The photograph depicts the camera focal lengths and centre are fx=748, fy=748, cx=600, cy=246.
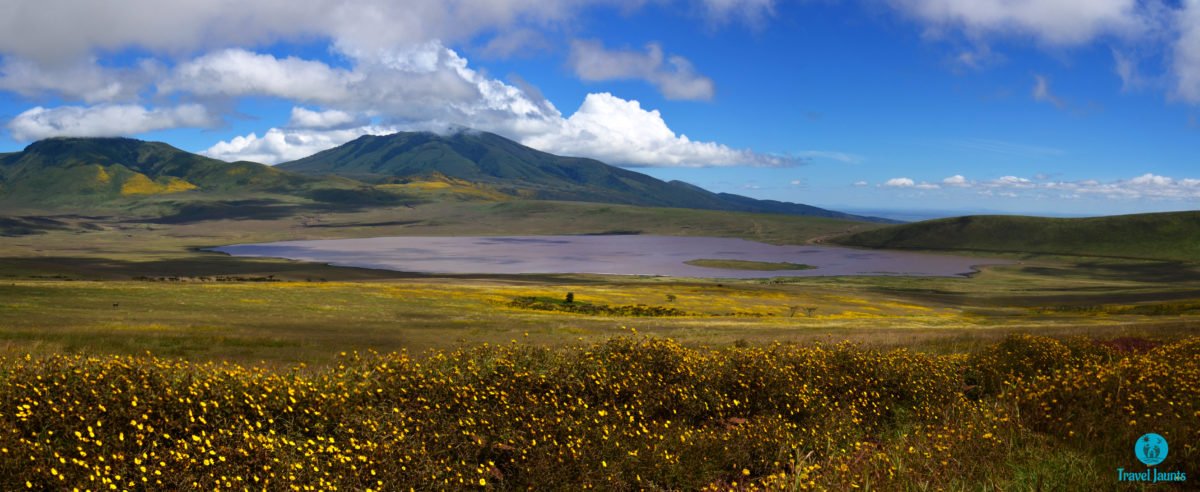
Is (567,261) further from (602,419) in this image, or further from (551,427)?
(551,427)

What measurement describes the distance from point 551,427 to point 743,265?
15718 centimetres

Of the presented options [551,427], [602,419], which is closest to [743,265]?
[602,419]

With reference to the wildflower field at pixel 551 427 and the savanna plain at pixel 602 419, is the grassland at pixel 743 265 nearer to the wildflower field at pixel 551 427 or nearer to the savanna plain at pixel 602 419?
the savanna plain at pixel 602 419

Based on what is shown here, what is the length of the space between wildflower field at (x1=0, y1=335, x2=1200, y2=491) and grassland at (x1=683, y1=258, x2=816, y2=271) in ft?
479

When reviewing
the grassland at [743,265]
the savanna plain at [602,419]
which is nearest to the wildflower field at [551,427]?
the savanna plain at [602,419]

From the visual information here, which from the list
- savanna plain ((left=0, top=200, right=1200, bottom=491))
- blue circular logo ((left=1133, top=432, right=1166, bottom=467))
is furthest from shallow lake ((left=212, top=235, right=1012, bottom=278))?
blue circular logo ((left=1133, top=432, right=1166, bottom=467))

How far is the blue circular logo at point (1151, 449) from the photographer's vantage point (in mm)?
10133

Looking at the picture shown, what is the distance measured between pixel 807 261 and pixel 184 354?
169995 mm

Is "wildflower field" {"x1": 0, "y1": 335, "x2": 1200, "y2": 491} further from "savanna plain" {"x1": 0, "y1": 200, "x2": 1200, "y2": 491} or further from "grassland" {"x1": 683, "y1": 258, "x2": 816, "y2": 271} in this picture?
"grassland" {"x1": 683, "y1": 258, "x2": 816, "y2": 271}

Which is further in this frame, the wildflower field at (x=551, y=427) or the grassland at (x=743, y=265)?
the grassland at (x=743, y=265)

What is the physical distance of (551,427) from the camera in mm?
11727

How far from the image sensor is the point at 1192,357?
59.0 ft

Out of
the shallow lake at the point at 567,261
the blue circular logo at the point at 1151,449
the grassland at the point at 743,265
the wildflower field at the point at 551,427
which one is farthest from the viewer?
the grassland at the point at 743,265

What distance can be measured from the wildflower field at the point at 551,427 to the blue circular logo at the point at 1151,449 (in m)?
0.17
